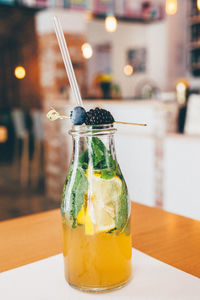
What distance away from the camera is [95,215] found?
0.56 m

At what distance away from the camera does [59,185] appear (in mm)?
4059

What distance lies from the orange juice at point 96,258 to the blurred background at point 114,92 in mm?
1447

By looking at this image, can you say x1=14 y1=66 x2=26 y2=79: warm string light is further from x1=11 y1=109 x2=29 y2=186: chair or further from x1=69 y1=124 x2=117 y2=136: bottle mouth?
x1=11 y1=109 x2=29 y2=186: chair

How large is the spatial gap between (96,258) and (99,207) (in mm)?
83

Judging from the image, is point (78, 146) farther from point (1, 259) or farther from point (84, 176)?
point (1, 259)

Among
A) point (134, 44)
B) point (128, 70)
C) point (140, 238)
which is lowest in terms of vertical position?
point (140, 238)

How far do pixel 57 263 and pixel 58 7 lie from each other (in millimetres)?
3973

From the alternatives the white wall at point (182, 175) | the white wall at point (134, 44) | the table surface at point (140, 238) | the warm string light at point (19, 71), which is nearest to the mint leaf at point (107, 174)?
the table surface at point (140, 238)

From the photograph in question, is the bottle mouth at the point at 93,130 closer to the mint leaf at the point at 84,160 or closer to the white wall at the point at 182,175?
the mint leaf at the point at 84,160

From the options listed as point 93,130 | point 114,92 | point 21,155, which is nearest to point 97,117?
point 93,130

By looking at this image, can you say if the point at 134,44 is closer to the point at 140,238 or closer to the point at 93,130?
the point at 140,238

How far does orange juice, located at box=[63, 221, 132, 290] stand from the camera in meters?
0.57

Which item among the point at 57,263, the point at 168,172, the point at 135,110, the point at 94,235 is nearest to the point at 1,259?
the point at 57,263

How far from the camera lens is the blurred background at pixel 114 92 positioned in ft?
9.51
